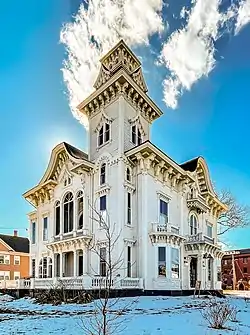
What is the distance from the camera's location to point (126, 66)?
27.8m

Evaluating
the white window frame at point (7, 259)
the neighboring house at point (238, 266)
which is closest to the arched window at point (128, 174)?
Answer: the white window frame at point (7, 259)

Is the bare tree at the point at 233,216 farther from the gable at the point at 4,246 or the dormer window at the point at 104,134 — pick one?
the gable at the point at 4,246

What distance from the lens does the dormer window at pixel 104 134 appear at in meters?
25.3

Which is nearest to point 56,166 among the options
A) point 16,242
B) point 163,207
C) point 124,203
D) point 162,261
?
point 124,203

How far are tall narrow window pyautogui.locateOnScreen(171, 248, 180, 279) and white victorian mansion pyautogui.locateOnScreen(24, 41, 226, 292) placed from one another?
62 millimetres

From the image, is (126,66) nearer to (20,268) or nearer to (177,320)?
(177,320)

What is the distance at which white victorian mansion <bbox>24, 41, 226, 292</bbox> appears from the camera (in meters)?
22.5

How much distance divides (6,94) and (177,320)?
1426cm

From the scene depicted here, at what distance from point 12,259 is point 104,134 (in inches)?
1348

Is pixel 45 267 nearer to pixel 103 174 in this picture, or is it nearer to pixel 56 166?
pixel 56 166

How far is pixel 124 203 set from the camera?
22.6 metres

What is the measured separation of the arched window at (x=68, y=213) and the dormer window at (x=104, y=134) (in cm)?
448

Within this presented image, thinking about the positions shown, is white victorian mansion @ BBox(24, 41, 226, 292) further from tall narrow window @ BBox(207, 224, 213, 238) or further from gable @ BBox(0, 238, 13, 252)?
gable @ BBox(0, 238, 13, 252)

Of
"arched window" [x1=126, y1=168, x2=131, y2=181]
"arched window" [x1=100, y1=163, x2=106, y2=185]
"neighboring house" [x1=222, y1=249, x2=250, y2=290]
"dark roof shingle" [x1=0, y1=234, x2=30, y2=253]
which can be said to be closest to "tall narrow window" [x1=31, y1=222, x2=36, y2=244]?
"arched window" [x1=100, y1=163, x2=106, y2=185]
